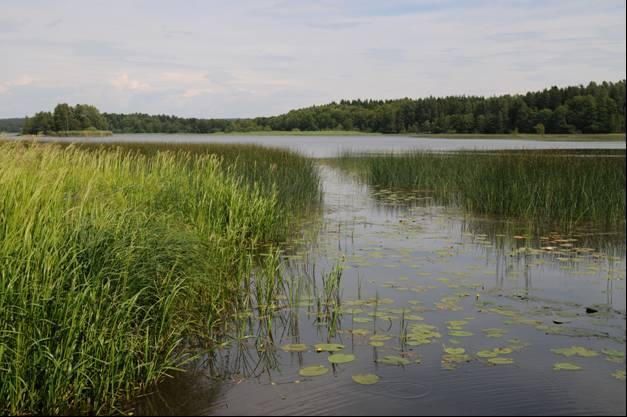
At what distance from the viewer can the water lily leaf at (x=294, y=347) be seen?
5.27 meters

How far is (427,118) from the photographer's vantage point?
313ft

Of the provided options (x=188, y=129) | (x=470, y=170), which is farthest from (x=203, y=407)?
(x=188, y=129)

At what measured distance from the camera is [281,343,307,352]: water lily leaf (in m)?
5.27

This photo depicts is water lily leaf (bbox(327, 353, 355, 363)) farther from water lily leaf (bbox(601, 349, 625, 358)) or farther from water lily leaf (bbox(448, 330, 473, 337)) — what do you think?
water lily leaf (bbox(601, 349, 625, 358))

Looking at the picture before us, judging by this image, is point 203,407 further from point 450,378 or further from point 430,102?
point 430,102

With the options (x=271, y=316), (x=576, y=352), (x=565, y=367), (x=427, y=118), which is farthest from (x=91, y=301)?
(x=427, y=118)

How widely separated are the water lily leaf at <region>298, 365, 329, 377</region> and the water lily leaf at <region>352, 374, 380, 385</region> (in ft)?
0.89

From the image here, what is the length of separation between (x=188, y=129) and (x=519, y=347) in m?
113

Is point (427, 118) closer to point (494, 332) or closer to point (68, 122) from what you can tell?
point (68, 122)

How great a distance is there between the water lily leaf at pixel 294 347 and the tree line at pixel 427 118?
14374mm

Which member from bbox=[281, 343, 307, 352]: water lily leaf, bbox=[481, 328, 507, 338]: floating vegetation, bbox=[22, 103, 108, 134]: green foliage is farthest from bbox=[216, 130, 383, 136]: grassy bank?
bbox=[281, 343, 307, 352]: water lily leaf

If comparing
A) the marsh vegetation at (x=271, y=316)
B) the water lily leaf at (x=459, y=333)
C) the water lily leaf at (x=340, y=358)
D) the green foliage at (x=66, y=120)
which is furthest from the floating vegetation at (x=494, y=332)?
the green foliage at (x=66, y=120)

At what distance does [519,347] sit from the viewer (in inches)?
207

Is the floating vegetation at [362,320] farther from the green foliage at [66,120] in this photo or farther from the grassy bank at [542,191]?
the green foliage at [66,120]
